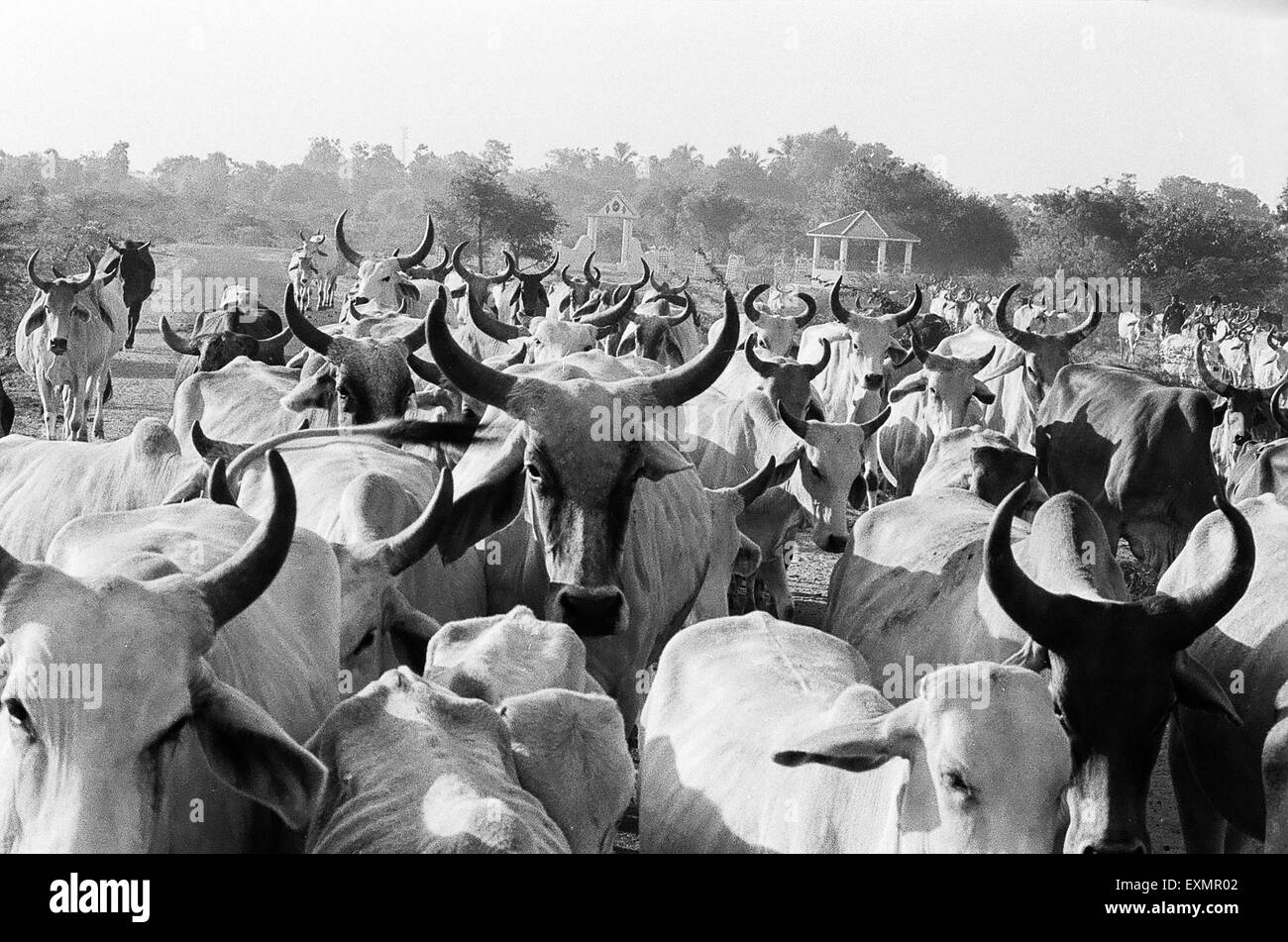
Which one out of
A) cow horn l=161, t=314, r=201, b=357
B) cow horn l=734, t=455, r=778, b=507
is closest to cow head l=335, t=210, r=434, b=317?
cow horn l=161, t=314, r=201, b=357

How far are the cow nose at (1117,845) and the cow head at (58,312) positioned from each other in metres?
14.1

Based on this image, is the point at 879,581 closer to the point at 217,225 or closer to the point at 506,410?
the point at 506,410

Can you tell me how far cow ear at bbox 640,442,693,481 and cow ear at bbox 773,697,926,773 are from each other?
2496 mm

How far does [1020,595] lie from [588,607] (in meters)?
1.87

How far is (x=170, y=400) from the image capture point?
21.1 meters

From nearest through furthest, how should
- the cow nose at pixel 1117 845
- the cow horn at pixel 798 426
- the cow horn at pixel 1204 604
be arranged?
1. the cow nose at pixel 1117 845
2. the cow horn at pixel 1204 604
3. the cow horn at pixel 798 426

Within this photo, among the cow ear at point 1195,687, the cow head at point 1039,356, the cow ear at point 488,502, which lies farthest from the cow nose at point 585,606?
the cow head at point 1039,356

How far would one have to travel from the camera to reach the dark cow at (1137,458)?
1155 centimetres

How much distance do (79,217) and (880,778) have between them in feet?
178

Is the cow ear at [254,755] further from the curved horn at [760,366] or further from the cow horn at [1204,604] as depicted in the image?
the curved horn at [760,366]

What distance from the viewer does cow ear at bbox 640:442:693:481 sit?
6.43 meters

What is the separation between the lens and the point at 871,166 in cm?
6059

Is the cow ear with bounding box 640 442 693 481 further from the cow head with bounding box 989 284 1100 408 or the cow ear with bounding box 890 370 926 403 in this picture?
the cow head with bounding box 989 284 1100 408

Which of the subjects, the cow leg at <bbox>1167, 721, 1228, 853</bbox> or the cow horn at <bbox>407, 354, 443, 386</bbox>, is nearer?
the cow leg at <bbox>1167, 721, 1228, 853</bbox>
